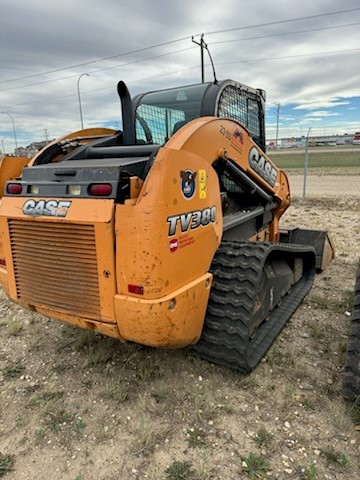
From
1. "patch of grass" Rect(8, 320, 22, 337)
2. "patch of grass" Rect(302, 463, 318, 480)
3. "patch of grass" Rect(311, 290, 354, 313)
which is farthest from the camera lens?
"patch of grass" Rect(311, 290, 354, 313)

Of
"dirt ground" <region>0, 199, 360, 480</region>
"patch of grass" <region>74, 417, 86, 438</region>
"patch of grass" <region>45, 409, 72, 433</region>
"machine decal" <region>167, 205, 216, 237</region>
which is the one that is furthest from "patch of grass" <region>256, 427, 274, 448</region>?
"machine decal" <region>167, 205, 216, 237</region>

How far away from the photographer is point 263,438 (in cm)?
250

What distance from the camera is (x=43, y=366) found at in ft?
11.2

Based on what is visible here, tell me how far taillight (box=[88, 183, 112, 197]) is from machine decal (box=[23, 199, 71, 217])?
0.20 m

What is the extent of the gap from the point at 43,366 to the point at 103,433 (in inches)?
42.4

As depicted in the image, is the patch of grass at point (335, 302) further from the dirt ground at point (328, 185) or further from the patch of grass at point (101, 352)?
the dirt ground at point (328, 185)

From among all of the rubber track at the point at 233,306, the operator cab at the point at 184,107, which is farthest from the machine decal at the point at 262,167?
the rubber track at the point at 233,306

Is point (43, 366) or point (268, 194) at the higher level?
point (268, 194)

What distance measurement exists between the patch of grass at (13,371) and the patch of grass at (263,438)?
2.05 meters

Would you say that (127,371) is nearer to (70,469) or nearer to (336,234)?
(70,469)

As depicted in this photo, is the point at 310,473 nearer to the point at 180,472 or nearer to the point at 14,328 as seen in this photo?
the point at 180,472

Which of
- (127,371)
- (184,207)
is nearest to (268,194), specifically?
(184,207)

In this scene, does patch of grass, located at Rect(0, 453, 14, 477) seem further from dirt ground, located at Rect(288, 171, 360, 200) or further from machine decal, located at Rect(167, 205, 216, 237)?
dirt ground, located at Rect(288, 171, 360, 200)

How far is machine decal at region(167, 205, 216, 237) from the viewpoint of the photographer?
96.5 inches
